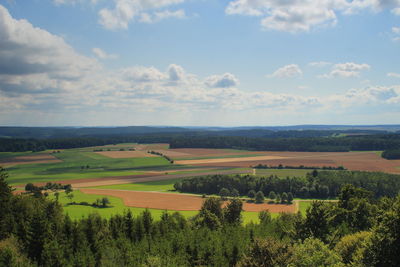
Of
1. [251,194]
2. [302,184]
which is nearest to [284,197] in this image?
[251,194]

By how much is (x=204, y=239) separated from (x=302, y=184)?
251 ft

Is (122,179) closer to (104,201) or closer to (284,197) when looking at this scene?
(104,201)

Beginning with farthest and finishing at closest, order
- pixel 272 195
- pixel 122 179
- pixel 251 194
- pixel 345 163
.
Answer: pixel 345 163 < pixel 122 179 < pixel 251 194 < pixel 272 195

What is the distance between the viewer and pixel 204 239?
6112 centimetres

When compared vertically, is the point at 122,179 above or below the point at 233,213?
below

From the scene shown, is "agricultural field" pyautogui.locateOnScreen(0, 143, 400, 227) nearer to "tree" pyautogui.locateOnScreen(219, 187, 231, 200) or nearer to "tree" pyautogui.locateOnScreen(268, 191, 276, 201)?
"tree" pyautogui.locateOnScreen(219, 187, 231, 200)

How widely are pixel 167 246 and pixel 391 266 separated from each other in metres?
34.6

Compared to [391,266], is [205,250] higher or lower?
lower

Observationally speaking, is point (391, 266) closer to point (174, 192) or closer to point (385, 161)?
point (174, 192)

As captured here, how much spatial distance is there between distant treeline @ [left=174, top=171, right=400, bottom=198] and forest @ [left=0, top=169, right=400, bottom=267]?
1732 inches

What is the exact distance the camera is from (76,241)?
196 feet

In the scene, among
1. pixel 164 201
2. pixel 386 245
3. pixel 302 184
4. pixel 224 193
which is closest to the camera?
pixel 386 245

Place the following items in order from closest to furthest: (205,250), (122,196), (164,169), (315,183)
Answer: (205,250) < (122,196) < (315,183) < (164,169)

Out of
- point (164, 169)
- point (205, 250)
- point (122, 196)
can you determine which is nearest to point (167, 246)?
point (205, 250)
